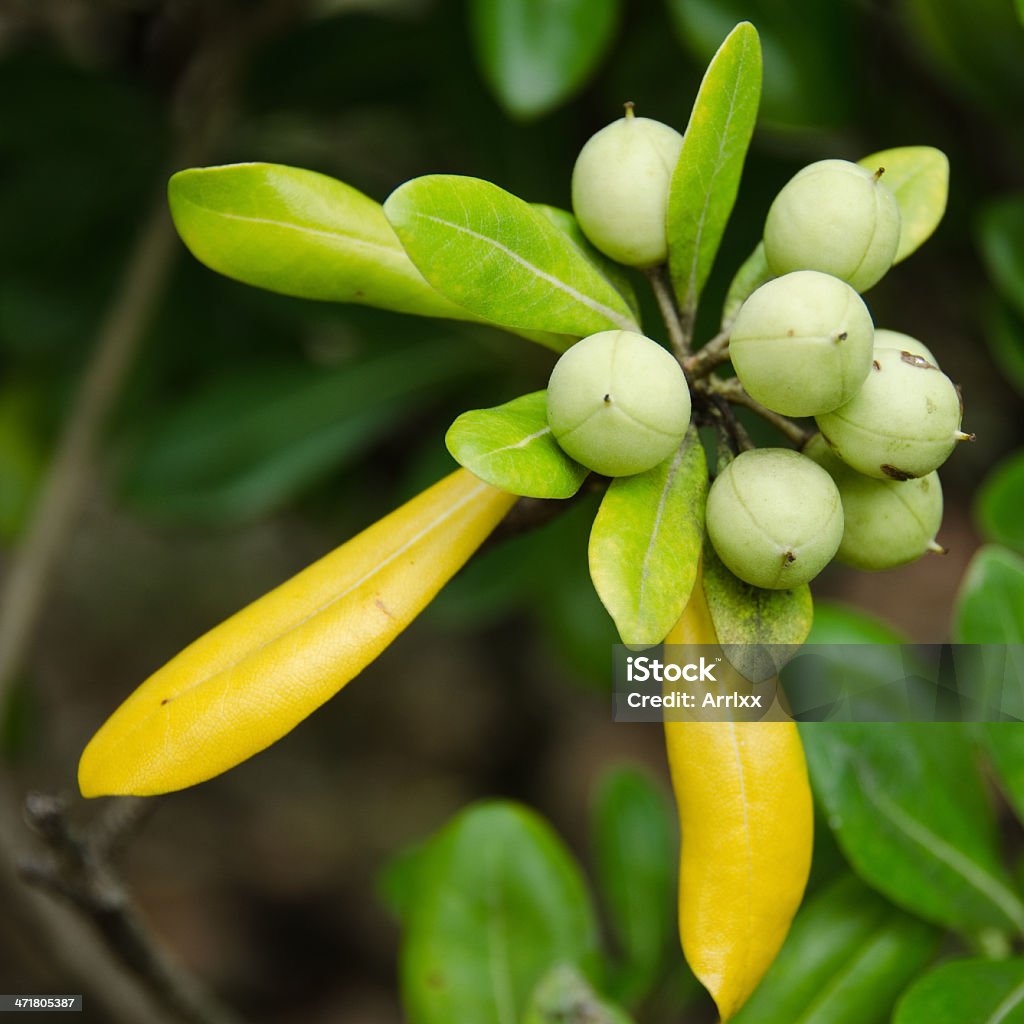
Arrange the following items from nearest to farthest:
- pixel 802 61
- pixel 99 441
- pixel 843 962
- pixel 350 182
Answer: pixel 843 962 < pixel 802 61 < pixel 99 441 < pixel 350 182

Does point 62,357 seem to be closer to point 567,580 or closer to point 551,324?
point 567,580

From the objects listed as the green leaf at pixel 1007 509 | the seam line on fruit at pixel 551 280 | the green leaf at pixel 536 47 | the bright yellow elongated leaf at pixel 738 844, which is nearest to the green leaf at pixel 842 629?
the green leaf at pixel 1007 509

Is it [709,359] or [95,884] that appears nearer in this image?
[709,359]

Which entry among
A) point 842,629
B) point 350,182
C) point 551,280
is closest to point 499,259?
point 551,280

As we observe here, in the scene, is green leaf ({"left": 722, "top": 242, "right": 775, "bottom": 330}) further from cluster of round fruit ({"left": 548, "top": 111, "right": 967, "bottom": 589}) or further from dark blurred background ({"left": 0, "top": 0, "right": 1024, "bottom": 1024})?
dark blurred background ({"left": 0, "top": 0, "right": 1024, "bottom": 1024})

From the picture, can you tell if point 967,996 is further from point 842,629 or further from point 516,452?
point 516,452

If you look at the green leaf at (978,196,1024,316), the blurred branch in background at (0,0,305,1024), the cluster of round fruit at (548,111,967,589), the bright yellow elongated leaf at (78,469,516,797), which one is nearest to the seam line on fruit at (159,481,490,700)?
the bright yellow elongated leaf at (78,469,516,797)

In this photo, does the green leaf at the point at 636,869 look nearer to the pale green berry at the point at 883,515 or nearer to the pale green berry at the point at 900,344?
the pale green berry at the point at 883,515
